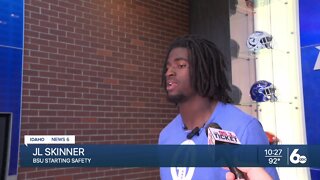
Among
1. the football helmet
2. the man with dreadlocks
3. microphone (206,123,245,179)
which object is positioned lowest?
microphone (206,123,245,179)

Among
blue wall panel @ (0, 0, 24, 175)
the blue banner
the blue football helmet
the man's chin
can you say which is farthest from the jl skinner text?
the blue football helmet

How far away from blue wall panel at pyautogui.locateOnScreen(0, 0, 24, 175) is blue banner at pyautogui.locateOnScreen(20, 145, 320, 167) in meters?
0.84

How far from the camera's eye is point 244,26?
5.55 m

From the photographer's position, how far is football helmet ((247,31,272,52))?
505cm

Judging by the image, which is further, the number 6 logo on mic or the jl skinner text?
the jl skinner text

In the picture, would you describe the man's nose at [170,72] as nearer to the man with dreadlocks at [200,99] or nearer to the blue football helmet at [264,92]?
the man with dreadlocks at [200,99]

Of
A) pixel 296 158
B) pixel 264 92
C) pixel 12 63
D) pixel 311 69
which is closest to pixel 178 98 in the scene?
pixel 296 158

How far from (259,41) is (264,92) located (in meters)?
0.63

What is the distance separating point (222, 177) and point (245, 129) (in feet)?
0.71

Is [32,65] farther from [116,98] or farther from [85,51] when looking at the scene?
[116,98]

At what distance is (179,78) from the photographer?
1.76 m

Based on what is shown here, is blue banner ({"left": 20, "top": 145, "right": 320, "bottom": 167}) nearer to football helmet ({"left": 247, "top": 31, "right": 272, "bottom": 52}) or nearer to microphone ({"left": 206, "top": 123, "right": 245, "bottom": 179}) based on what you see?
microphone ({"left": 206, "top": 123, "right": 245, "bottom": 179})

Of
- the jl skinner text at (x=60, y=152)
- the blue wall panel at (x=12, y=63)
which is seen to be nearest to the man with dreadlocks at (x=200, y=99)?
the jl skinner text at (x=60, y=152)

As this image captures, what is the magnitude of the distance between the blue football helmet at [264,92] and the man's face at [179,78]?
11.0 ft
